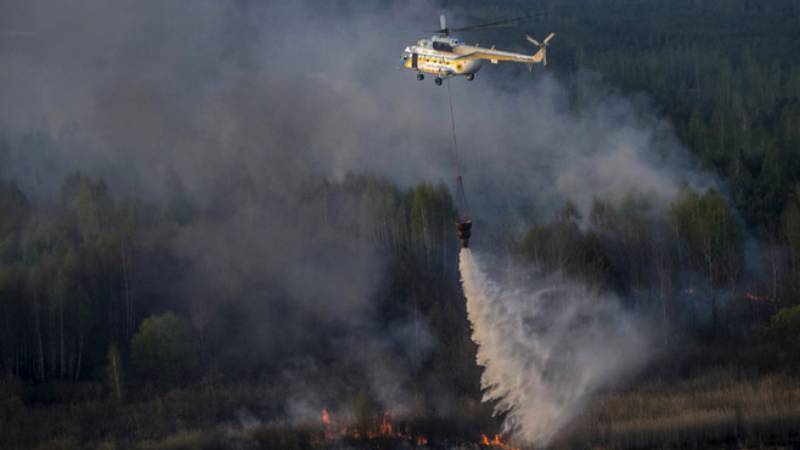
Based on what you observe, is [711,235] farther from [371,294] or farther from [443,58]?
[443,58]

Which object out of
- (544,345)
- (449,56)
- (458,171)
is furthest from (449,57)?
(458,171)

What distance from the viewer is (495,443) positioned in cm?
4284

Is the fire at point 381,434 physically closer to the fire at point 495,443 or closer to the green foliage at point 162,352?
the fire at point 495,443

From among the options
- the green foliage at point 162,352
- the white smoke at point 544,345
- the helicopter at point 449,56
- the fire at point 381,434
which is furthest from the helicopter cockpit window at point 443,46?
the green foliage at point 162,352

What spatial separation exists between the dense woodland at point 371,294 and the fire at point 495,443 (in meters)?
1.76

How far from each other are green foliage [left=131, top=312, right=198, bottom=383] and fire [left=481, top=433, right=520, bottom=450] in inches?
587

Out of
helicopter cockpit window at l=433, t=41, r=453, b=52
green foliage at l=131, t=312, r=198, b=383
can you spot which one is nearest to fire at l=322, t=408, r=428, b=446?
green foliage at l=131, t=312, r=198, b=383

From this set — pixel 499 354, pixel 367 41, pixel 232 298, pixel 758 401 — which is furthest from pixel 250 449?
pixel 367 41

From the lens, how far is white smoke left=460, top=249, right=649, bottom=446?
4434 centimetres

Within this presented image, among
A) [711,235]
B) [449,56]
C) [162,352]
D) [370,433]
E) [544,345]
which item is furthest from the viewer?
[711,235]

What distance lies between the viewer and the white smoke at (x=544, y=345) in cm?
4434

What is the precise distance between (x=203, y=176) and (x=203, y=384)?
27.6 metres

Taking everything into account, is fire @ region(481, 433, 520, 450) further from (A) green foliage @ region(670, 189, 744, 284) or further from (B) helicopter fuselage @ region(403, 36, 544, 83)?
(A) green foliage @ region(670, 189, 744, 284)

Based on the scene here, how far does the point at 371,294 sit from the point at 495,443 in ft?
51.3
